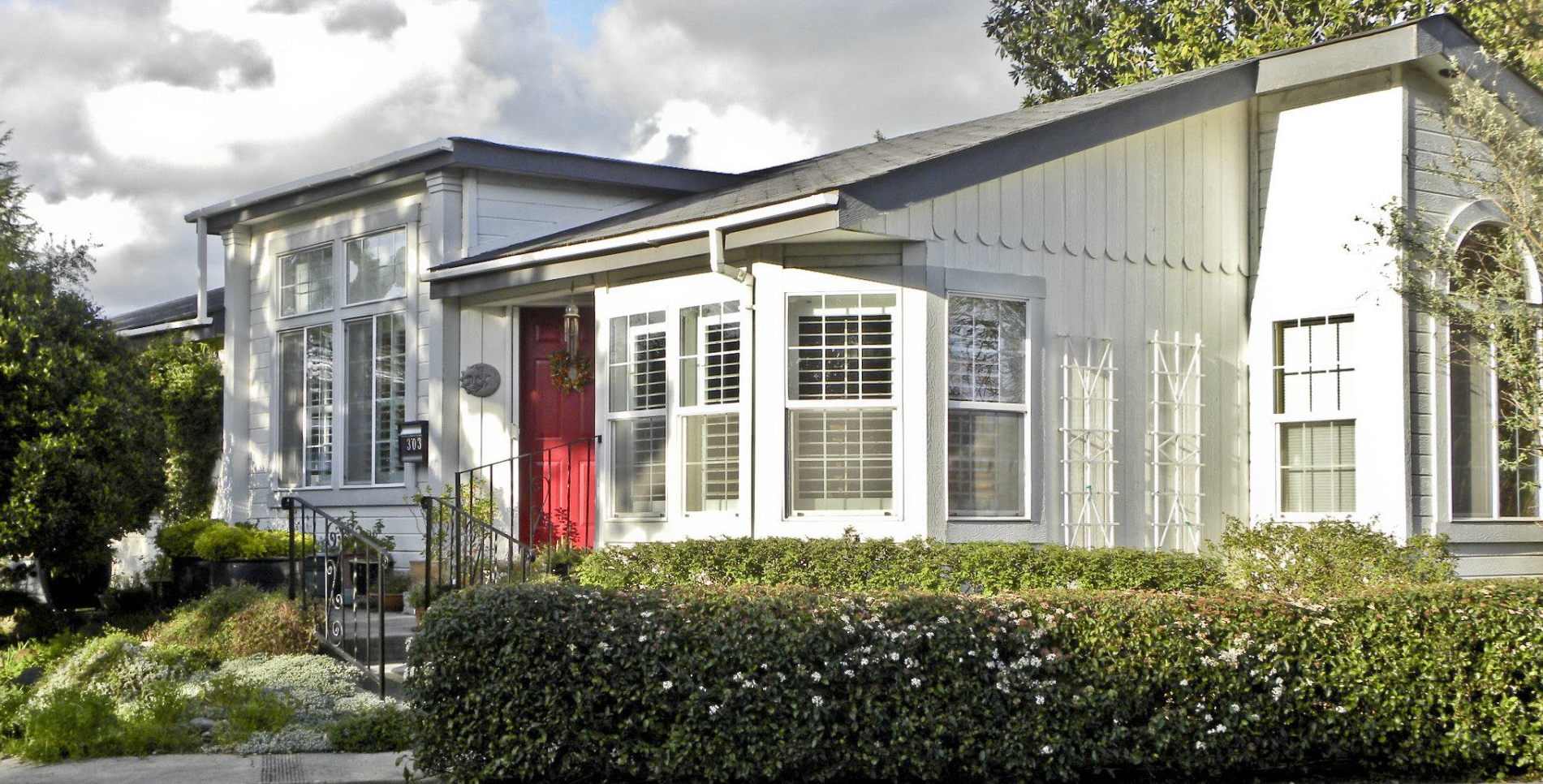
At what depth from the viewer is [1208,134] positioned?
10812mm

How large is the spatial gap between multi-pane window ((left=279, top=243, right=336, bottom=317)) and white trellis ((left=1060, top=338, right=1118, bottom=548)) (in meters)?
7.69

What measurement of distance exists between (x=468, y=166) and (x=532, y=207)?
0.76m

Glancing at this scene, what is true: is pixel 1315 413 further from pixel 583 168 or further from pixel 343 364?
pixel 343 364

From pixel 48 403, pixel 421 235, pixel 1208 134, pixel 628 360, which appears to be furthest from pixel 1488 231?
pixel 48 403

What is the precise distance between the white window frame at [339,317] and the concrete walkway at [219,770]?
629 centimetres

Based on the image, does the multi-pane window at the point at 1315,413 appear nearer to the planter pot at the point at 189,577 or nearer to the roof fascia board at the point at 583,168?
the roof fascia board at the point at 583,168

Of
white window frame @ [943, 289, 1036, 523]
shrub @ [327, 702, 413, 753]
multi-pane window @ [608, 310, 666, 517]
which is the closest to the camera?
shrub @ [327, 702, 413, 753]

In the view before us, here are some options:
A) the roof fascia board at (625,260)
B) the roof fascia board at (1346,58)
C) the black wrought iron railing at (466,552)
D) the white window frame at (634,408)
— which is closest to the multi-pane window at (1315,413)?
the roof fascia board at (1346,58)

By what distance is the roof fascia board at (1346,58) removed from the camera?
976 cm

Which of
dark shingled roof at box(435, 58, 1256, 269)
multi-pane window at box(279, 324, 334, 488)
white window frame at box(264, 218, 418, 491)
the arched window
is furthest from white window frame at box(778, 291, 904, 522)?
multi-pane window at box(279, 324, 334, 488)

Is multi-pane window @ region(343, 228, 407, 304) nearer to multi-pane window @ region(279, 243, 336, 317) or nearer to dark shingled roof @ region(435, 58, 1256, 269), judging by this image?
multi-pane window @ region(279, 243, 336, 317)

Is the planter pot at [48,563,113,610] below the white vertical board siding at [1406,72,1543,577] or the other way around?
below

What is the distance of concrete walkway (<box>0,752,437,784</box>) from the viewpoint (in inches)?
243

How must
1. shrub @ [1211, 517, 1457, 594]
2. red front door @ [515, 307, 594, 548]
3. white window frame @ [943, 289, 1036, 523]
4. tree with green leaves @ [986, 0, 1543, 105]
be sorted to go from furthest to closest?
tree with green leaves @ [986, 0, 1543, 105], red front door @ [515, 307, 594, 548], white window frame @ [943, 289, 1036, 523], shrub @ [1211, 517, 1457, 594]
